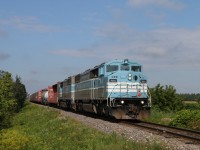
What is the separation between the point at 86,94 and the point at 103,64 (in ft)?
20.4

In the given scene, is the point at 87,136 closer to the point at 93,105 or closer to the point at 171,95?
the point at 93,105

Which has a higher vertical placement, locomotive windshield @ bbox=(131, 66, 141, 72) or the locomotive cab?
locomotive windshield @ bbox=(131, 66, 141, 72)

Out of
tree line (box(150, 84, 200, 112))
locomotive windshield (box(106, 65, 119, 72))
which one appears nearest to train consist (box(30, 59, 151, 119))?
locomotive windshield (box(106, 65, 119, 72))

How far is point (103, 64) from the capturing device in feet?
83.1

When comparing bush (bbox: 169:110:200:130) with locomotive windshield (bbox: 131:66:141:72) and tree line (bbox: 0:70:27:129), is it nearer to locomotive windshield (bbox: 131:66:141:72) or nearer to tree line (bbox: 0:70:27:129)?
locomotive windshield (bbox: 131:66:141:72)

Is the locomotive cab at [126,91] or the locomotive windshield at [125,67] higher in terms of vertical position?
the locomotive windshield at [125,67]

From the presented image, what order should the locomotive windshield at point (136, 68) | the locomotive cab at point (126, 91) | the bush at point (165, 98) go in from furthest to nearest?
the bush at point (165, 98)
the locomotive windshield at point (136, 68)
the locomotive cab at point (126, 91)

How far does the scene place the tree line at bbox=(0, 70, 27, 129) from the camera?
29.9 metres

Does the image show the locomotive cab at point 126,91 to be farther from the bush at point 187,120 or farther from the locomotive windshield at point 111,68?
the bush at point 187,120

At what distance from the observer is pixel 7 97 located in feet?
125

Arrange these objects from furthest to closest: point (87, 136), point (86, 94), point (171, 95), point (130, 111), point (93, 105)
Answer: point (171, 95)
point (86, 94)
point (93, 105)
point (130, 111)
point (87, 136)

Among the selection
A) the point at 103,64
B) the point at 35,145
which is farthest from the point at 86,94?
the point at 35,145

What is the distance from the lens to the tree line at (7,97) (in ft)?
98.1

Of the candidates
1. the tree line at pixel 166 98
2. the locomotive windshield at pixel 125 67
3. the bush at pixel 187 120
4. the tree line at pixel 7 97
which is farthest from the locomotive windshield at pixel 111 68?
the tree line at pixel 166 98
